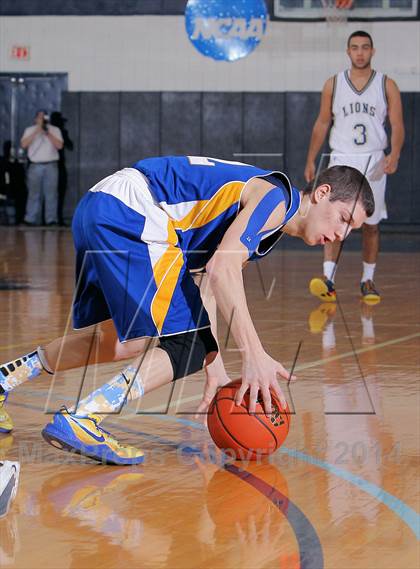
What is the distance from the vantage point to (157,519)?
3.05 metres

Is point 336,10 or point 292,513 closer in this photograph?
point 292,513

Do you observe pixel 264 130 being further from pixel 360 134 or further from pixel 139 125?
pixel 360 134

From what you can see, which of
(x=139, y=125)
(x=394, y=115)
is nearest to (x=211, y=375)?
(x=394, y=115)

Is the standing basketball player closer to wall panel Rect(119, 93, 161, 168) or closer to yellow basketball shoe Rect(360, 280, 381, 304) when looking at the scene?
yellow basketball shoe Rect(360, 280, 381, 304)

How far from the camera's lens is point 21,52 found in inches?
726

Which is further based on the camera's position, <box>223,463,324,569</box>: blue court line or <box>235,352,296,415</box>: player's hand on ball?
<box>235,352,296,415</box>: player's hand on ball

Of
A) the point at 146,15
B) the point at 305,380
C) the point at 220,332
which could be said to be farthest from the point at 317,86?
the point at 305,380

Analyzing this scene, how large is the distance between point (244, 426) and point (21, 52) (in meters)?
15.7

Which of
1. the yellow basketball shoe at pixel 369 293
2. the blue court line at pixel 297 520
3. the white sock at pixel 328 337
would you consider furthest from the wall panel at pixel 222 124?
the blue court line at pixel 297 520

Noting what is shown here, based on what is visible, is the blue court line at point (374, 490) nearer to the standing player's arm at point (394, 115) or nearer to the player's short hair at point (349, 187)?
the player's short hair at point (349, 187)

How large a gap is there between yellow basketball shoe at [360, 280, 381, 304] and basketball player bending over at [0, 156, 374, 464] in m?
4.79

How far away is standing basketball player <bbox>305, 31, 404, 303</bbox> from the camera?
893 centimetres

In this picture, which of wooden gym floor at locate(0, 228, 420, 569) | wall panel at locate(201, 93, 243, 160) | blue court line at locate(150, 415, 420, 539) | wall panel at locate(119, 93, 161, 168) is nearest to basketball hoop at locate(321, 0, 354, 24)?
wall panel at locate(201, 93, 243, 160)

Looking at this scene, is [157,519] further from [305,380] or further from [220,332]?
[220,332]
